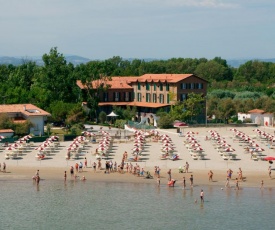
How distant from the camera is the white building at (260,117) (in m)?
81.9

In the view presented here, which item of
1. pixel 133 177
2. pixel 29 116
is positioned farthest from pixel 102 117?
pixel 133 177

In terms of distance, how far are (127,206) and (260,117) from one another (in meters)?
45.3

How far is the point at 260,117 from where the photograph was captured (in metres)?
83.1

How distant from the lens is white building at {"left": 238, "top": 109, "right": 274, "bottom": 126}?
81938mm

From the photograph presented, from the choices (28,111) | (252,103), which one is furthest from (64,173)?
(252,103)

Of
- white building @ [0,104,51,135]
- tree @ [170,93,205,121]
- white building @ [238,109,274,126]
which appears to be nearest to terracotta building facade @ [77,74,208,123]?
tree @ [170,93,205,121]

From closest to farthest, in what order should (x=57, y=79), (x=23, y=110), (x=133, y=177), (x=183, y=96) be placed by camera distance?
1. (x=133, y=177)
2. (x=23, y=110)
3. (x=57, y=79)
4. (x=183, y=96)

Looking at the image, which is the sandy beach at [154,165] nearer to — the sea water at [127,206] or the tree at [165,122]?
the sea water at [127,206]

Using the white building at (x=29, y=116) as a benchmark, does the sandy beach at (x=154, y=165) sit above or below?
below

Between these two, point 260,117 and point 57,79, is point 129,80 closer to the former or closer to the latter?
point 57,79

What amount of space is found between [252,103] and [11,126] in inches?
Result: 1490

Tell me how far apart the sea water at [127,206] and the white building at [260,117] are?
125ft

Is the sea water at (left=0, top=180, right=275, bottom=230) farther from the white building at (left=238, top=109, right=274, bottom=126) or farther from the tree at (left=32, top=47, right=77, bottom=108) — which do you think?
the white building at (left=238, top=109, right=274, bottom=126)

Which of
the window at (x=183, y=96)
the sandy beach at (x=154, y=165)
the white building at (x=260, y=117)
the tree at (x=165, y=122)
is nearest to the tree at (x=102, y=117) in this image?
the tree at (x=165, y=122)
